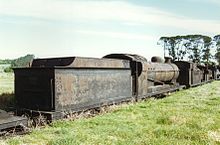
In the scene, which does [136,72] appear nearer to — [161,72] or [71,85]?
[161,72]

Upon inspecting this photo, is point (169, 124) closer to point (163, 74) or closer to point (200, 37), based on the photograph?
point (163, 74)

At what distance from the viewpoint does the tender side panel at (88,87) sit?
703 centimetres

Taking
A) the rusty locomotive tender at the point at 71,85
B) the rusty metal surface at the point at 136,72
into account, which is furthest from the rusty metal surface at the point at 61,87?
the rusty metal surface at the point at 136,72

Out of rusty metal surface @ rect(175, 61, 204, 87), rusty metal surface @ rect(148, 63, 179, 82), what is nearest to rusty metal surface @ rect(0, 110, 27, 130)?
rusty metal surface @ rect(148, 63, 179, 82)

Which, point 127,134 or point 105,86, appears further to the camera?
point 105,86

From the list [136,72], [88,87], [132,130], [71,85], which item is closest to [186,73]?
[136,72]

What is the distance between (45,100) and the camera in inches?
277

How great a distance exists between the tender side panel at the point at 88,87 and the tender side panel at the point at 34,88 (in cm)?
20

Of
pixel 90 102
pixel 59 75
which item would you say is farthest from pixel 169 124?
pixel 59 75

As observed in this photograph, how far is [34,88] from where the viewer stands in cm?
739

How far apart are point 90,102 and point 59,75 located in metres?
1.42

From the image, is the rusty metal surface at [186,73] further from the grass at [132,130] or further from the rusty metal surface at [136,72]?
the grass at [132,130]

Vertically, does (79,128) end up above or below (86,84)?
below

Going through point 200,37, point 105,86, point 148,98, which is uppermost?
point 200,37
